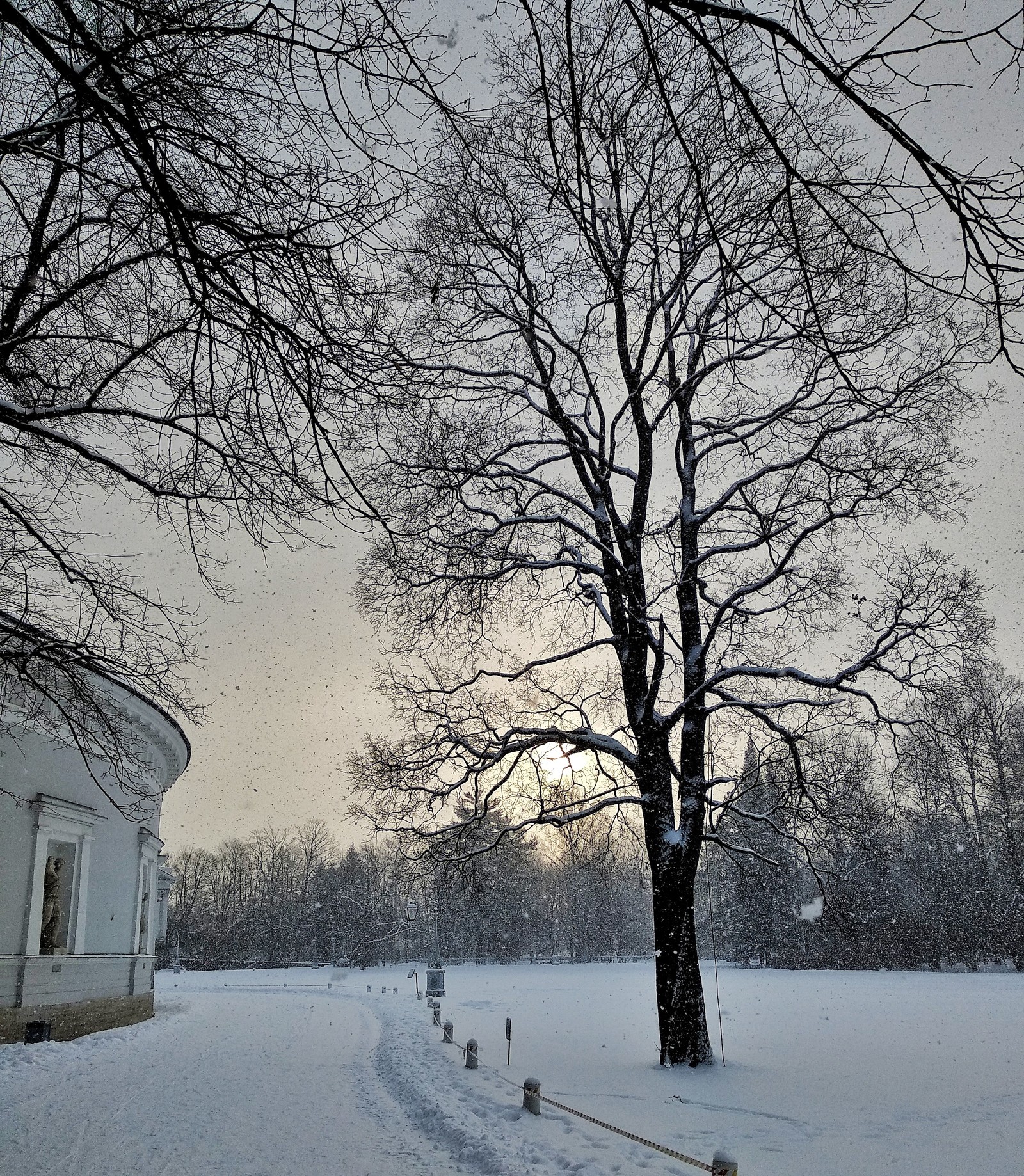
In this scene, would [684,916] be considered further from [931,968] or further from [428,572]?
[931,968]

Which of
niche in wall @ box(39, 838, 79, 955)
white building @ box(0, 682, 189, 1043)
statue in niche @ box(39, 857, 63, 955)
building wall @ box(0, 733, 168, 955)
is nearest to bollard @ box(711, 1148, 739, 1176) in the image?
white building @ box(0, 682, 189, 1043)

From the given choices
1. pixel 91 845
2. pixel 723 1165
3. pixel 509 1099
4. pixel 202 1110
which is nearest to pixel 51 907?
pixel 91 845

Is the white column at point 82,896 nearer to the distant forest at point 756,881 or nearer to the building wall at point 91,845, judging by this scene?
the building wall at point 91,845

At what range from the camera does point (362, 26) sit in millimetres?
3324

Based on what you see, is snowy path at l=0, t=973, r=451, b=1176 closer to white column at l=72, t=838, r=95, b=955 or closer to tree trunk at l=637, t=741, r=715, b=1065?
white column at l=72, t=838, r=95, b=955

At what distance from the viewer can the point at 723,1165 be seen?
198 inches

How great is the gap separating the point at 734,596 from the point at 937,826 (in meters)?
39.0

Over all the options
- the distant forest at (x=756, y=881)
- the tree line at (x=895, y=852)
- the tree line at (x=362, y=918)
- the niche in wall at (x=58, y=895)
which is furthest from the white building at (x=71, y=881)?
the tree line at (x=362, y=918)

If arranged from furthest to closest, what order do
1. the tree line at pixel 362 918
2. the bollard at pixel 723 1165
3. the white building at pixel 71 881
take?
1. the tree line at pixel 362 918
2. the white building at pixel 71 881
3. the bollard at pixel 723 1165

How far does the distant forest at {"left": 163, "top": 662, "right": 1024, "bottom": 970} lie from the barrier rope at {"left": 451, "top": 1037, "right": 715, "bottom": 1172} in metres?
2.72

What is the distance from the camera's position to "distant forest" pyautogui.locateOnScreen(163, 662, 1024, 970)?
1291 centimetres

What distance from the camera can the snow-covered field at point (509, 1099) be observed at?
7.41 m

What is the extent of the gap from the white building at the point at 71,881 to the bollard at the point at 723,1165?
30.0 feet

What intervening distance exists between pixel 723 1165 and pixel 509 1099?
222 inches
